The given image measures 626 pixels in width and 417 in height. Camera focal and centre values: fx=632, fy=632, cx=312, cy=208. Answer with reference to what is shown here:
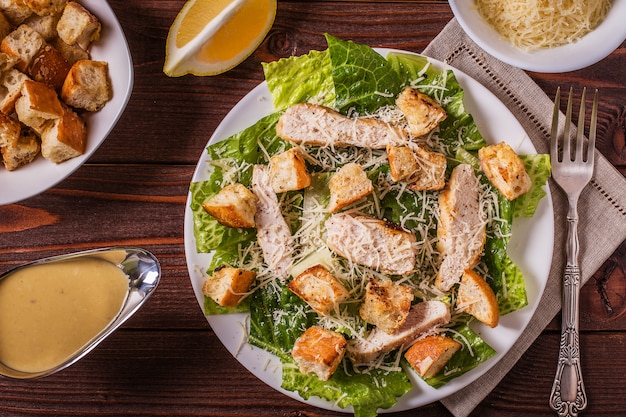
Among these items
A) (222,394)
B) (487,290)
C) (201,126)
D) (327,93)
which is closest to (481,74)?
(327,93)

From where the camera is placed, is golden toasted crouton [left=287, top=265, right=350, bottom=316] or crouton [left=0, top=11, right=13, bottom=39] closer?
golden toasted crouton [left=287, top=265, right=350, bottom=316]

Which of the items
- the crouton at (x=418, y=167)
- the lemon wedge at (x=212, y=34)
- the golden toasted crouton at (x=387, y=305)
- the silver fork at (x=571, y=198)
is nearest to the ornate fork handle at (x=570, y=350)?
the silver fork at (x=571, y=198)

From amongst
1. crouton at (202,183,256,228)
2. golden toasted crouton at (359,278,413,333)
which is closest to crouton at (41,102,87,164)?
crouton at (202,183,256,228)

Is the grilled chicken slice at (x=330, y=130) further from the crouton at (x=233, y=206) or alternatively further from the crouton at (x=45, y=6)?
the crouton at (x=45, y=6)

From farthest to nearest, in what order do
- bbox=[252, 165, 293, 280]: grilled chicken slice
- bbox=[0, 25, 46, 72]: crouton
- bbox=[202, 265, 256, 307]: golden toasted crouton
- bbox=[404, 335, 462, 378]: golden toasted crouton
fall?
bbox=[0, 25, 46, 72]: crouton, bbox=[252, 165, 293, 280]: grilled chicken slice, bbox=[202, 265, 256, 307]: golden toasted crouton, bbox=[404, 335, 462, 378]: golden toasted crouton

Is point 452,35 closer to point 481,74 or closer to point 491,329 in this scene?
point 481,74

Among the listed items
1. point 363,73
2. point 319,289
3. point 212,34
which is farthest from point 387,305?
point 212,34

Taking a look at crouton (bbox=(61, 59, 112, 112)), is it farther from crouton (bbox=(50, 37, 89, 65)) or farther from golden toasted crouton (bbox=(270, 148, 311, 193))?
golden toasted crouton (bbox=(270, 148, 311, 193))
